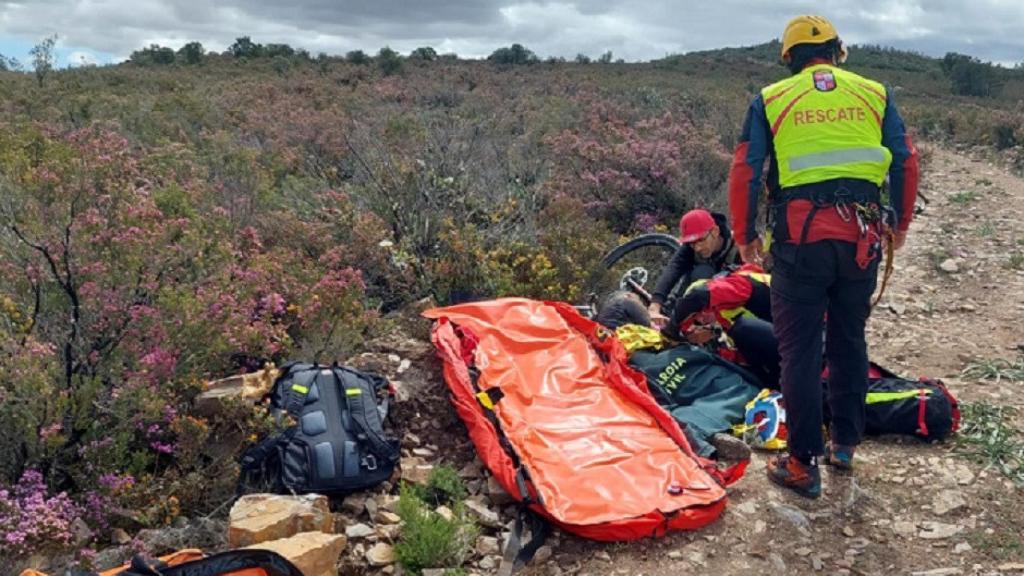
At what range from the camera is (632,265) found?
669 cm

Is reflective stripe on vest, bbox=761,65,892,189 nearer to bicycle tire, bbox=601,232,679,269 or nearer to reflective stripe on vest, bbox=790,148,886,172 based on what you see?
reflective stripe on vest, bbox=790,148,886,172

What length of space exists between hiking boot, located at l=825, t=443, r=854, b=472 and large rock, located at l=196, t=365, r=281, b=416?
102 inches

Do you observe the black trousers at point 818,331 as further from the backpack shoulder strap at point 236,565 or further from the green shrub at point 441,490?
the backpack shoulder strap at point 236,565

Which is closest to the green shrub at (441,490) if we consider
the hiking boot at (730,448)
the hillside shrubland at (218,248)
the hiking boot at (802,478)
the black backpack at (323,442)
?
the black backpack at (323,442)

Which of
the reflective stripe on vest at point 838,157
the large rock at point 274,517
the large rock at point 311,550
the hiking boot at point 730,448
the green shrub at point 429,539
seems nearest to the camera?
the large rock at point 311,550

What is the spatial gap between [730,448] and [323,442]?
6.16ft

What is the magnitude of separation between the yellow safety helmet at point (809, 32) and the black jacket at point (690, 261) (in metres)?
1.80

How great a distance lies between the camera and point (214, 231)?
4.80 meters

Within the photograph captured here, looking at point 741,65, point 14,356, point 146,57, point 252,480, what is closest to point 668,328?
point 252,480

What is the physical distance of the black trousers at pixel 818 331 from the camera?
3285mm

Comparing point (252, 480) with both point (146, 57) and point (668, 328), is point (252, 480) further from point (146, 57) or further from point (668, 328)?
point (146, 57)

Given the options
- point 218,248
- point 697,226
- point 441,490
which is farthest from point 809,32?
point 218,248

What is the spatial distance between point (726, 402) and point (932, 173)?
10.8 metres

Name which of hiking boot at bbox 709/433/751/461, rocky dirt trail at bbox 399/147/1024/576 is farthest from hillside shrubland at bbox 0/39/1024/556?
hiking boot at bbox 709/433/751/461
